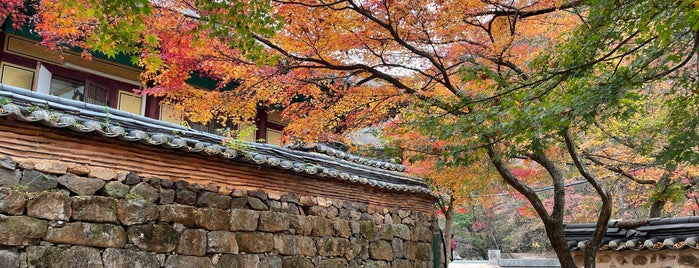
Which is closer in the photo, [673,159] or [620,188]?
[673,159]

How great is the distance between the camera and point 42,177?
486cm

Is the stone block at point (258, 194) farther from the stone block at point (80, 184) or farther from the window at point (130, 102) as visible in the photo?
the window at point (130, 102)

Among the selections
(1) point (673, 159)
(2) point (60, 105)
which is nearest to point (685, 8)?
(1) point (673, 159)

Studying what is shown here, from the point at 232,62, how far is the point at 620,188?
1534 centimetres

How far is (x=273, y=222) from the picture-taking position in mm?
Result: 6875

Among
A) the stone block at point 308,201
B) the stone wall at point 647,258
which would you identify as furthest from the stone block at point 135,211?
the stone wall at point 647,258

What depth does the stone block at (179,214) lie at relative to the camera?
18.8 ft

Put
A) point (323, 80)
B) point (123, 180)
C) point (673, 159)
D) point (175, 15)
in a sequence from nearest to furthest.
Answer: point (123, 180) < point (673, 159) < point (175, 15) < point (323, 80)

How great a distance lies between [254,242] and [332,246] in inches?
58.0

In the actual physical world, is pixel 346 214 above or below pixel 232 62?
below

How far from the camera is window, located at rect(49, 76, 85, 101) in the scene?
10664mm

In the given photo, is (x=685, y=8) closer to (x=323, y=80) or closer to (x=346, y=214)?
(x=346, y=214)

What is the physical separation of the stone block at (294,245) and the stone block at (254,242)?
0.13 m

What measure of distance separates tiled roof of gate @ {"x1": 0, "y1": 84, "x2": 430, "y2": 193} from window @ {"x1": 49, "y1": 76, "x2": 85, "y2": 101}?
5652mm
